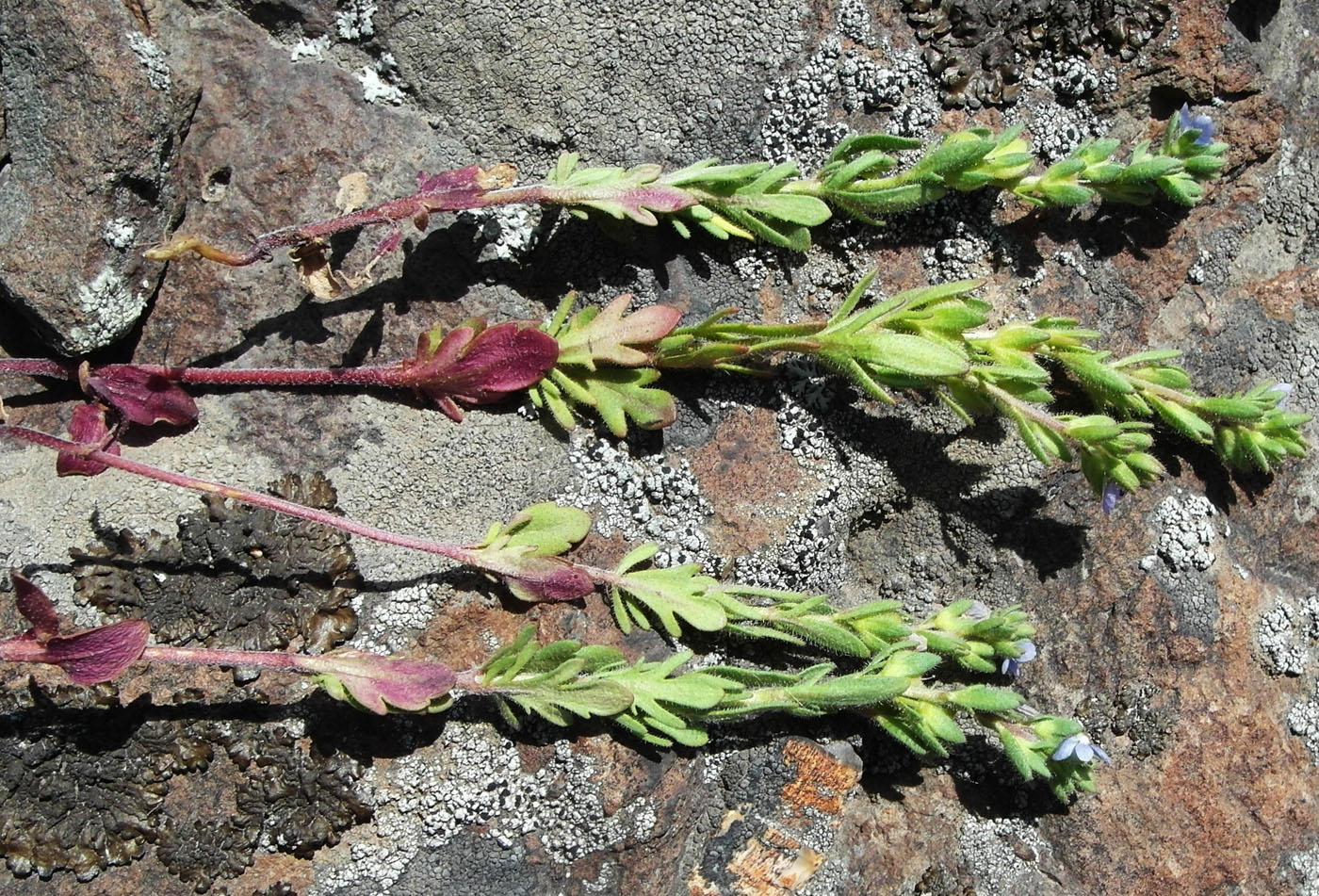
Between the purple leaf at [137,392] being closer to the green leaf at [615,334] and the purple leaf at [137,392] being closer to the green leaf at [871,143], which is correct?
the green leaf at [615,334]

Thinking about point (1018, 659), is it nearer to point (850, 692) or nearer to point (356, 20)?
point (850, 692)

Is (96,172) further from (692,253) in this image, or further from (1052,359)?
(1052,359)

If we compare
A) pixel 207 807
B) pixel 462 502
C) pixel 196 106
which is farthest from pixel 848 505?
pixel 196 106

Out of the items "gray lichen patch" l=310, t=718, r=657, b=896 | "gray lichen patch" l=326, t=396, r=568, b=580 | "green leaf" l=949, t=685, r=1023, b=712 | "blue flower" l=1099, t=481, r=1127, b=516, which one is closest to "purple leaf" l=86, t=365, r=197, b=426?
"gray lichen patch" l=326, t=396, r=568, b=580

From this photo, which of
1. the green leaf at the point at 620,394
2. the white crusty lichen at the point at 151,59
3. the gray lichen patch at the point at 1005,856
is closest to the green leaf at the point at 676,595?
the green leaf at the point at 620,394

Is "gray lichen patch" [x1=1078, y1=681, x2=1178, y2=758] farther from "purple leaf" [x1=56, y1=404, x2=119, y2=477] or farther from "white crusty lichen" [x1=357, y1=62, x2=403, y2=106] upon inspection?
"purple leaf" [x1=56, y1=404, x2=119, y2=477]
